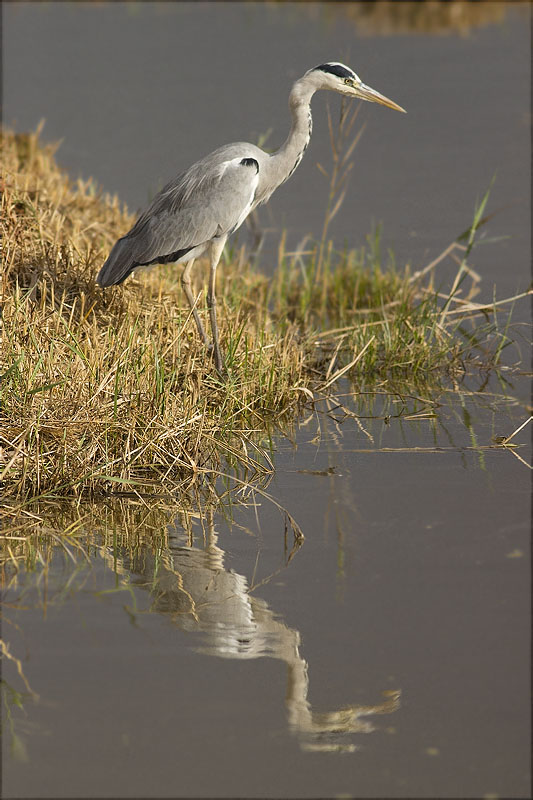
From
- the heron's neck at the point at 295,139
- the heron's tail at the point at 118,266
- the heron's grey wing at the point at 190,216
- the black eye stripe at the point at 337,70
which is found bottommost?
the heron's tail at the point at 118,266

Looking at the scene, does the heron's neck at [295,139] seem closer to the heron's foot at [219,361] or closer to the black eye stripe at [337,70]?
the black eye stripe at [337,70]

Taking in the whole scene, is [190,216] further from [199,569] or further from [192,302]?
[199,569]

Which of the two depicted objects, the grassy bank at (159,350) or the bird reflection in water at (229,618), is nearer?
the bird reflection in water at (229,618)

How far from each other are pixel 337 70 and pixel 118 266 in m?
1.67

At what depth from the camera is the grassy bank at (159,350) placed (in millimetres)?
5035

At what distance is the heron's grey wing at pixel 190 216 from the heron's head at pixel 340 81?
60 centimetres

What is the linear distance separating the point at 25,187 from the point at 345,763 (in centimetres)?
524

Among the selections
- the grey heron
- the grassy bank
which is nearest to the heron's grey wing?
the grey heron

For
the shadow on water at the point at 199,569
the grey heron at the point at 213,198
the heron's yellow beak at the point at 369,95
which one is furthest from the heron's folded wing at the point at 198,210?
the shadow on water at the point at 199,569

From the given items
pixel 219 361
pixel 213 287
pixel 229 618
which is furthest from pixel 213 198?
pixel 229 618

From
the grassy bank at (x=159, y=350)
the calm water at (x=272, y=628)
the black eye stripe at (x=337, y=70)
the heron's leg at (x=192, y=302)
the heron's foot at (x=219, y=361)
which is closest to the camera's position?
the calm water at (x=272, y=628)

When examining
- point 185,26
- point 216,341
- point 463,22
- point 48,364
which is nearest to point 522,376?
point 216,341

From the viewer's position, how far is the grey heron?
6387 millimetres

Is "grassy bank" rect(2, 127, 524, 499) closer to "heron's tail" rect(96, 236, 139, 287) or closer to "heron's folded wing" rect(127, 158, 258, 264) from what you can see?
"heron's tail" rect(96, 236, 139, 287)
